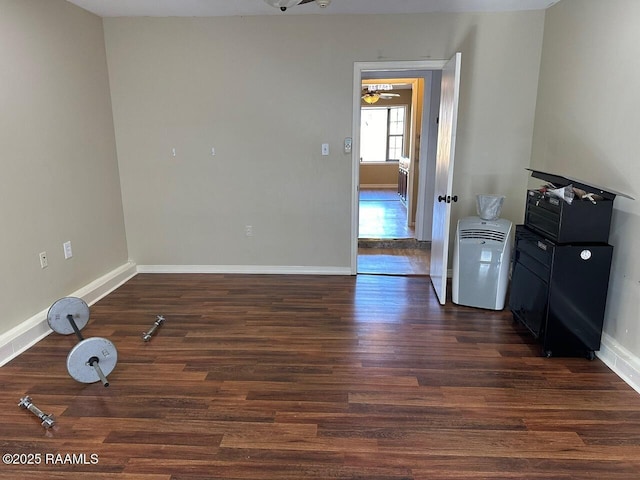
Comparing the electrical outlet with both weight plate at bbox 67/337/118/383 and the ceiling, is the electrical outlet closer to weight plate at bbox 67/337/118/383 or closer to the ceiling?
weight plate at bbox 67/337/118/383

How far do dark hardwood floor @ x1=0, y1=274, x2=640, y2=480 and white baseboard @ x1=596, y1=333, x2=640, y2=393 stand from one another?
6 cm

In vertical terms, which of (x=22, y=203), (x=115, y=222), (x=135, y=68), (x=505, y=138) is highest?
(x=135, y=68)

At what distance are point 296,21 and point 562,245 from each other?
9.63 ft

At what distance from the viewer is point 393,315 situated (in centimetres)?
335

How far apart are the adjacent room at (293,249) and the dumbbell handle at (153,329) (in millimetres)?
53

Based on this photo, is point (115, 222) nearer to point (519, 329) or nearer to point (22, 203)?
point (22, 203)

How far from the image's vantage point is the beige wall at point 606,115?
2467mm

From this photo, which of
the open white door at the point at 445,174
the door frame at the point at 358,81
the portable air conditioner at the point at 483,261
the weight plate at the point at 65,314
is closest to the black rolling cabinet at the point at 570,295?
the portable air conditioner at the point at 483,261

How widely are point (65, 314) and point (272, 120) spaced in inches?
94.9

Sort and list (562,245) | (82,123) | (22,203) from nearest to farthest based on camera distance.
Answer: (562,245) → (22,203) → (82,123)

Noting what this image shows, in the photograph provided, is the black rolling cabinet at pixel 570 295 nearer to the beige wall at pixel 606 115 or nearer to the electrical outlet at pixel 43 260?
the beige wall at pixel 606 115

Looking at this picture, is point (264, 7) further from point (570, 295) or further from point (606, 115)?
point (570, 295)

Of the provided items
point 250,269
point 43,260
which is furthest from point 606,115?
point 43,260

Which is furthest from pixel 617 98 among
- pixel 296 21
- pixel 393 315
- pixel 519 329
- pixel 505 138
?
pixel 296 21
